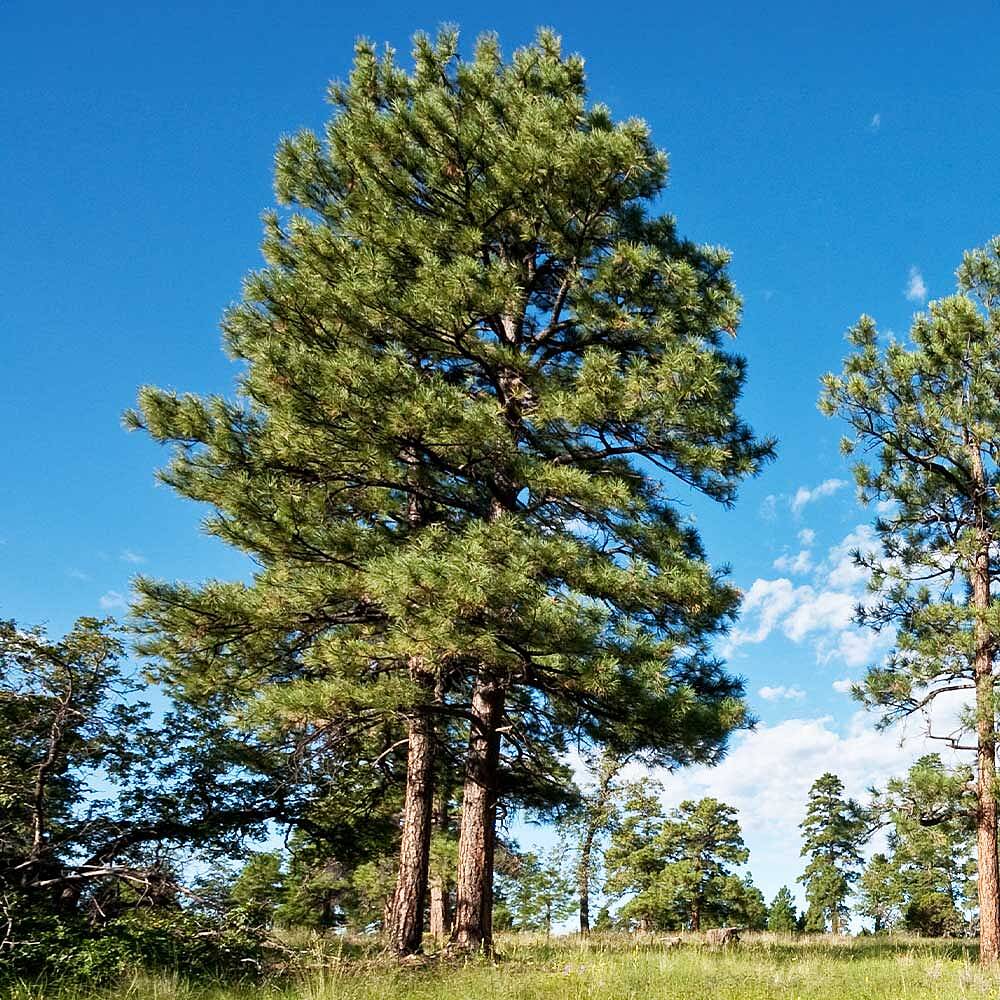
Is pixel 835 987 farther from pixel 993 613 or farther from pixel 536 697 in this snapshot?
pixel 993 613

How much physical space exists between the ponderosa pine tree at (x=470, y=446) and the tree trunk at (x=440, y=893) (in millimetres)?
4972

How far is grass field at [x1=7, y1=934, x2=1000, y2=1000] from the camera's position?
577cm

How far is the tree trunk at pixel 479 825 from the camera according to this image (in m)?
8.39

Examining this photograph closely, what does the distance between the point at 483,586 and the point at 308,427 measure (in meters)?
2.97

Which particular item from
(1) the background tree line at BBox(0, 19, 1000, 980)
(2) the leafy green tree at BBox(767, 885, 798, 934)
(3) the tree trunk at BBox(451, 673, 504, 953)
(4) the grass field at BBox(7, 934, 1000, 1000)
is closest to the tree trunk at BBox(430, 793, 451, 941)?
(1) the background tree line at BBox(0, 19, 1000, 980)

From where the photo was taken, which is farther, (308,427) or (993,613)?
(993,613)

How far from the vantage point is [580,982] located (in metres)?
6.14

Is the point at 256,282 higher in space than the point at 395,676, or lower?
higher

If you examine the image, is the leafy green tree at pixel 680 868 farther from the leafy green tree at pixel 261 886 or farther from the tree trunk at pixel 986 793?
the tree trunk at pixel 986 793

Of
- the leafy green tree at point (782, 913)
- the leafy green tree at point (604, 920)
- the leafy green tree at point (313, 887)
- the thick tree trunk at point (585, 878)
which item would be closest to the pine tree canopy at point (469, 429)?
the leafy green tree at point (313, 887)

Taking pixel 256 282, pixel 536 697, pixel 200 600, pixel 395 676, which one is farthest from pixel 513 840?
pixel 256 282

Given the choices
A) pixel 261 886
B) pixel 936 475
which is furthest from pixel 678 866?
pixel 936 475

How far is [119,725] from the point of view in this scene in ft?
31.6

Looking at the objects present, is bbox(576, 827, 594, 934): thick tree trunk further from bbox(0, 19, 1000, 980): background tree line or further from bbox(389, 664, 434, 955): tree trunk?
bbox(389, 664, 434, 955): tree trunk
